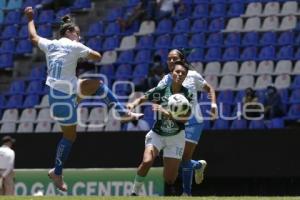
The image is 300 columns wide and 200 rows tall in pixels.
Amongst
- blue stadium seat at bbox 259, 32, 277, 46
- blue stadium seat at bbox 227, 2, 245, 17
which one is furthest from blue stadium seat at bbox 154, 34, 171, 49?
blue stadium seat at bbox 259, 32, 277, 46

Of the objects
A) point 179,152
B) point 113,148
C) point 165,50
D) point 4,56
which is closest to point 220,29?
point 165,50

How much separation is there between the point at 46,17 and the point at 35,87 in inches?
122

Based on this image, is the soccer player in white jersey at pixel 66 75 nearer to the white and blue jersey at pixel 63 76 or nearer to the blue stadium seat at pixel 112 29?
the white and blue jersey at pixel 63 76

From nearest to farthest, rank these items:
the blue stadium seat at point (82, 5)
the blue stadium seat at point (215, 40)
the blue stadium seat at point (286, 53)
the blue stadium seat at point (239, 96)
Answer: the blue stadium seat at point (239, 96), the blue stadium seat at point (286, 53), the blue stadium seat at point (215, 40), the blue stadium seat at point (82, 5)

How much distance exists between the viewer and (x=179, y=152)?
1245cm

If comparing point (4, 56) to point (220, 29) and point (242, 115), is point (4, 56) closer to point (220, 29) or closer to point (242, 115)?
point (220, 29)

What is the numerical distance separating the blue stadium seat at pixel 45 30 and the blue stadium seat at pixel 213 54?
5.45m

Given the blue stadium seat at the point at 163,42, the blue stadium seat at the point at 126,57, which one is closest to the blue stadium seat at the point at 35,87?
the blue stadium seat at the point at 126,57

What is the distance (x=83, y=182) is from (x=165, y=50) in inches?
181

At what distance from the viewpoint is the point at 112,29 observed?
23.2 metres

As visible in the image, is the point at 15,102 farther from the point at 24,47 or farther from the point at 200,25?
the point at 200,25

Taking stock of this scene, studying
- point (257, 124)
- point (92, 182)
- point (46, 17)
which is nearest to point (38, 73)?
point (46, 17)

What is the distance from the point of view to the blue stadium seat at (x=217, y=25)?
69.5 ft

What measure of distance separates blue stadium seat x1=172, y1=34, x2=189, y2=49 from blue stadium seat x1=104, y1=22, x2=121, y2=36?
2.23 m
